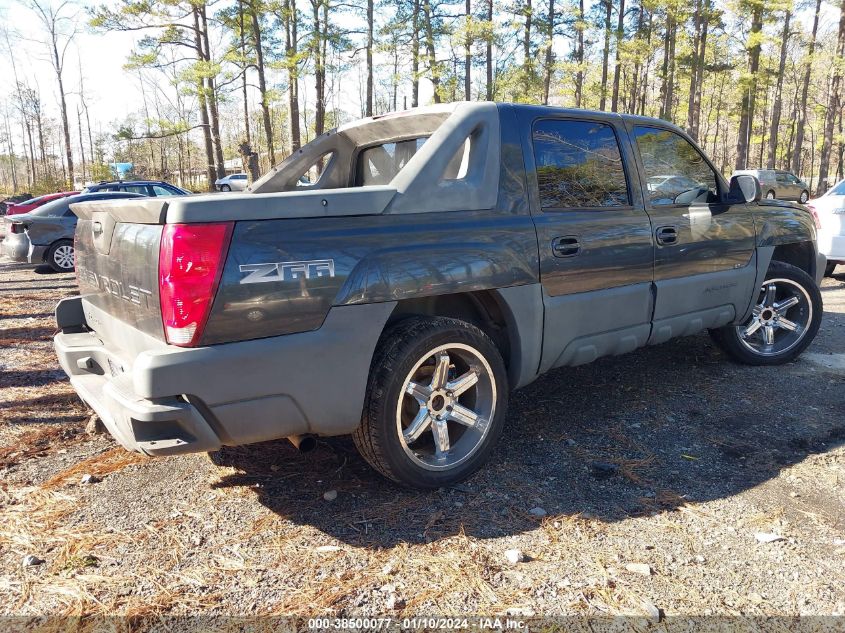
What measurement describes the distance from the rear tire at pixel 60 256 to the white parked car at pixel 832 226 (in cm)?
1220

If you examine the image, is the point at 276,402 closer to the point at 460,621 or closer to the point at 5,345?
the point at 460,621

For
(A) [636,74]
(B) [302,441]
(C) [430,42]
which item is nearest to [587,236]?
(B) [302,441]

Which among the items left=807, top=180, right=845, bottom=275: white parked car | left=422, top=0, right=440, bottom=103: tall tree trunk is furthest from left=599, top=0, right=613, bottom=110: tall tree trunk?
left=807, top=180, right=845, bottom=275: white parked car

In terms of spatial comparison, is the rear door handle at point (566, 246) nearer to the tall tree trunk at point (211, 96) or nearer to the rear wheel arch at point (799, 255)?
the rear wheel arch at point (799, 255)

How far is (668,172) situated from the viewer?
4.20 metres

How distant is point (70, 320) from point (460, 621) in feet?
9.32

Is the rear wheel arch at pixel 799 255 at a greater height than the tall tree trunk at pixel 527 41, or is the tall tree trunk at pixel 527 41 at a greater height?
the tall tree trunk at pixel 527 41

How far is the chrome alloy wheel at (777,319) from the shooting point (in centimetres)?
498

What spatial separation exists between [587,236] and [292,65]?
21218mm

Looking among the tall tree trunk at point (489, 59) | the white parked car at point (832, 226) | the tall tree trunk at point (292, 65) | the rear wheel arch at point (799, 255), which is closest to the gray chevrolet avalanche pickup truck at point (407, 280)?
the rear wheel arch at point (799, 255)

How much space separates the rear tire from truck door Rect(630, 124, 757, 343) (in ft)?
34.0

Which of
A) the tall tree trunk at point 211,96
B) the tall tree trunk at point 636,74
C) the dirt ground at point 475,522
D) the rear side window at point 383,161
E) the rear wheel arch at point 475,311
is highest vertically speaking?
the tall tree trunk at point 636,74

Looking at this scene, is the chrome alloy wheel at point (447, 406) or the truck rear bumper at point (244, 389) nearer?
the truck rear bumper at point (244, 389)

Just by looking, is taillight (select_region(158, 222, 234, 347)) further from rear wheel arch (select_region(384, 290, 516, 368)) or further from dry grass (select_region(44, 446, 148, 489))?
dry grass (select_region(44, 446, 148, 489))
